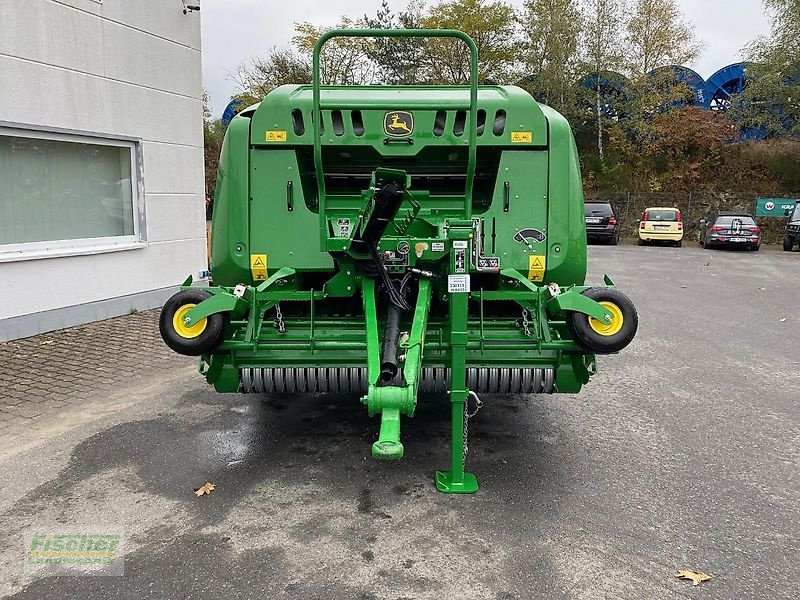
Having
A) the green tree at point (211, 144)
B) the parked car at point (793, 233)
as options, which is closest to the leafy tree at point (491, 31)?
the green tree at point (211, 144)

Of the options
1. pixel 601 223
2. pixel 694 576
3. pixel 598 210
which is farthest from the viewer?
pixel 598 210

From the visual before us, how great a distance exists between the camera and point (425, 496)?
4.00 m

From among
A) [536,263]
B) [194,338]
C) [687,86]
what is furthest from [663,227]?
[194,338]

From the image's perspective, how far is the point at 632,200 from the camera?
31.5 metres

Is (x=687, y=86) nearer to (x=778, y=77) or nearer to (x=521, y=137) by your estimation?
(x=778, y=77)

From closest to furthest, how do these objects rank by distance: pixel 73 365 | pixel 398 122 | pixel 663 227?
pixel 398 122
pixel 73 365
pixel 663 227

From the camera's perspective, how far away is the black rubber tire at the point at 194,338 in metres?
3.96

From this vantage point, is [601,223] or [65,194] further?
[601,223]

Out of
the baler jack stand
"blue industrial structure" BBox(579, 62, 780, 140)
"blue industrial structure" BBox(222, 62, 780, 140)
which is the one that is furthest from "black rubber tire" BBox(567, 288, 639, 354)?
"blue industrial structure" BBox(222, 62, 780, 140)

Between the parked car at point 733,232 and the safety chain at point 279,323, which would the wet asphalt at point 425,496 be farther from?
the parked car at point 733,232

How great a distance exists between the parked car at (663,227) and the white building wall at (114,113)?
1983cm

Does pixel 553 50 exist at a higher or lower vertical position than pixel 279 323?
higher

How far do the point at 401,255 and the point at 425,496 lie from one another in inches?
56.4

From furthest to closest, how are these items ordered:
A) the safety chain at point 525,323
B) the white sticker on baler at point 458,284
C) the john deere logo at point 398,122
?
the john deere logo at point 398,122
the safety chain at point 525,323
the white sticker on baler at point 458,284
